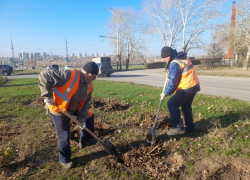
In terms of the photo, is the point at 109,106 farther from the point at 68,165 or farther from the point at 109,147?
the point at 68,165

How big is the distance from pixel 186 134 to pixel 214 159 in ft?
3.34

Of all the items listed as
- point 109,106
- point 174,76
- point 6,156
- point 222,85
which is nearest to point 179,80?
point 174,76

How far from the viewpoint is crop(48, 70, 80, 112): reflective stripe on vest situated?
2.91m

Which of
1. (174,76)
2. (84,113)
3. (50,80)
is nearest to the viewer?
(50,80)

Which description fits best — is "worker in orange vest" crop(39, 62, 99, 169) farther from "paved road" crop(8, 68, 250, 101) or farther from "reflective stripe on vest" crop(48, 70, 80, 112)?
"paved road" crop(8, 68, 250, 101)

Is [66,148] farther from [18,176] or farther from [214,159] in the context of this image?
[214,159]

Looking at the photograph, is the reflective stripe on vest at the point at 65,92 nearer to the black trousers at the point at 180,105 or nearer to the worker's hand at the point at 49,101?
the worker's hand at the point at 49,101

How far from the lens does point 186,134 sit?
13.5ft

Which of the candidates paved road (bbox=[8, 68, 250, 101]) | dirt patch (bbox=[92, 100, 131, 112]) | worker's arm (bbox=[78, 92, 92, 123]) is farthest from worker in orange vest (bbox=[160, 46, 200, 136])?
paved road (bbox=[8, 68, 250, 101])

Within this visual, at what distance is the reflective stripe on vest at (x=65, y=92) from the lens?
2.91m

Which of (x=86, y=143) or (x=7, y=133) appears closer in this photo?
(x=86, y=143)

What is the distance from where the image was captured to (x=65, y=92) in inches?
115

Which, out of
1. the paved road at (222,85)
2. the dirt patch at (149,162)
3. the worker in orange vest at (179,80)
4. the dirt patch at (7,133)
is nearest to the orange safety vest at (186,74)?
the worker in orange vest at (179,80)

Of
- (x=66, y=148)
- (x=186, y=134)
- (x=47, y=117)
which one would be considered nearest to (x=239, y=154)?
(x=186, y=134)
